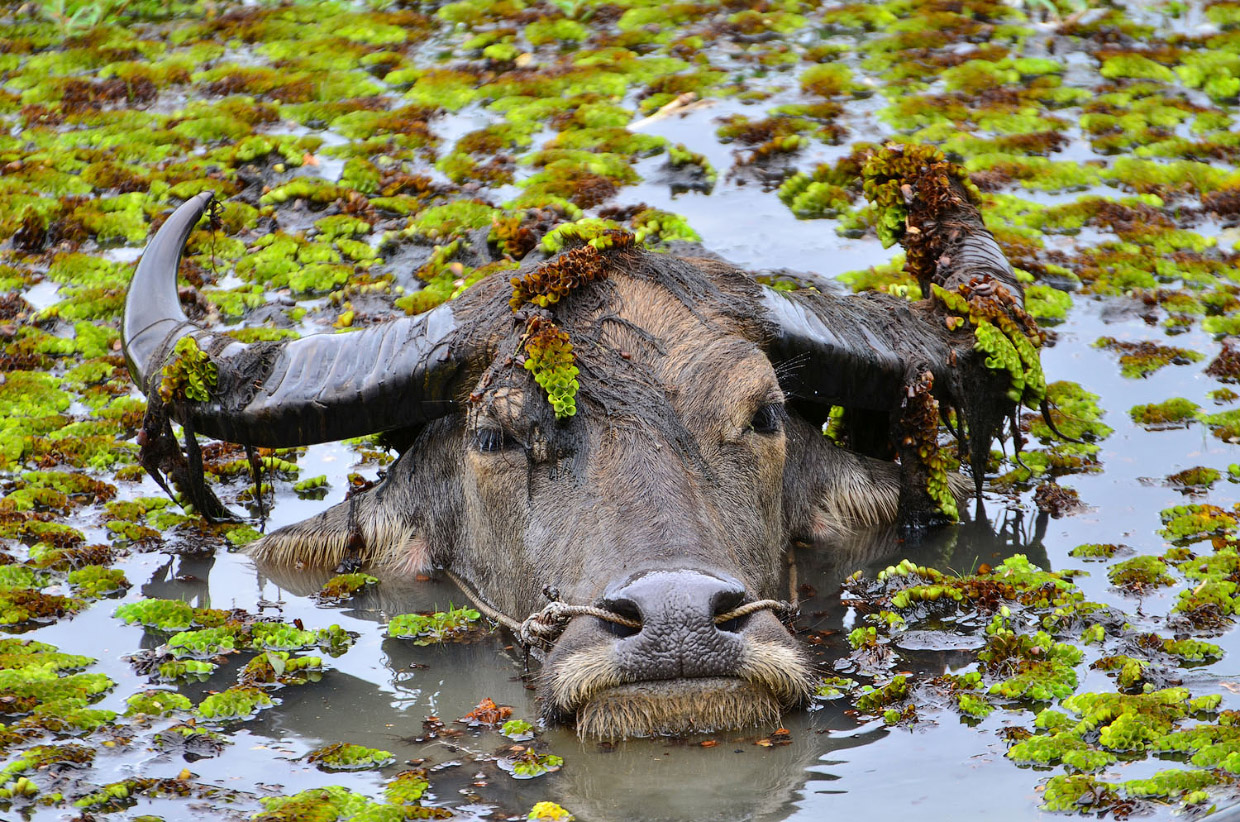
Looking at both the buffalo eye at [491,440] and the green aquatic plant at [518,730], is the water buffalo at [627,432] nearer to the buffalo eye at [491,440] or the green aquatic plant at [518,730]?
the buffalo eye at [491,440]

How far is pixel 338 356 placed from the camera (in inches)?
287

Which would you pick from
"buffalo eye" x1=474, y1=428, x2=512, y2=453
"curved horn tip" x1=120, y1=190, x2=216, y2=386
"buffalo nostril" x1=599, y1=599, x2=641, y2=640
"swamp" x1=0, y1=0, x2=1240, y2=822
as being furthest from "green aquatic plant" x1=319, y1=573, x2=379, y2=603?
"buffalo nostril" x1=599, y1=599, x2=641, y2=640

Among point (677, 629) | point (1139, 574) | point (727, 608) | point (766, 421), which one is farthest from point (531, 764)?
point (1139, 574)

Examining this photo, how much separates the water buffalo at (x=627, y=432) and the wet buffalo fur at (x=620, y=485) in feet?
0.04

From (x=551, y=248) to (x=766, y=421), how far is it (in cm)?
224

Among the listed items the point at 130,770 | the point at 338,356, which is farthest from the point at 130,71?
the point at 130,770

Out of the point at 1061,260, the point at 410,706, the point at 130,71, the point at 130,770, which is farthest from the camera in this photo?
the point at 130,71

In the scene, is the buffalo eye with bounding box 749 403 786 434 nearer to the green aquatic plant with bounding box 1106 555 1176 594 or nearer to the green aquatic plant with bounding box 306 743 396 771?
the green aquatic plant with bounding box 1106 555 1176 594

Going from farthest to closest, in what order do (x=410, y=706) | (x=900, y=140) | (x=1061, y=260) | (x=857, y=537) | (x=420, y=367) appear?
(x=900, y=140) → (x=1061, y=260) → (x=857, y=537) → (x=420, y=367) → (x=410, y=706)

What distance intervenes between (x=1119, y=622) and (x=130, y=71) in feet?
39.7

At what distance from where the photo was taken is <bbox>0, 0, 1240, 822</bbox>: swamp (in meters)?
5.42

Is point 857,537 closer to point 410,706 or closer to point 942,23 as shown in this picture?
point 410,706

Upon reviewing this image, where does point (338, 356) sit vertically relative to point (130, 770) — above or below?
above

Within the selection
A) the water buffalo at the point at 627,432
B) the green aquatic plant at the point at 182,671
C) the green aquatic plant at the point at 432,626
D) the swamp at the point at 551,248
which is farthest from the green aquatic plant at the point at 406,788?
the green aquatic plant at the point at 432,626
